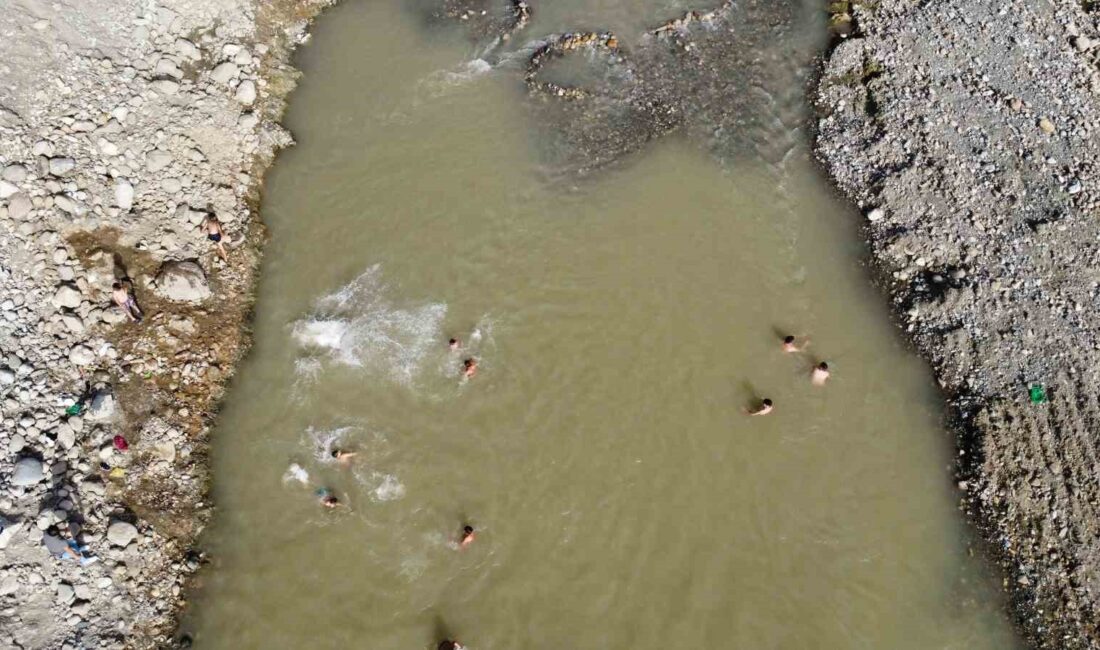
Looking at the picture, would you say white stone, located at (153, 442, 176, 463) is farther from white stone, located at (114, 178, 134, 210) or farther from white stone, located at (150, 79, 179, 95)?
white stone, located at (150, 79, 179, 95)

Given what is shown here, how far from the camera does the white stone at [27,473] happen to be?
41.8ft

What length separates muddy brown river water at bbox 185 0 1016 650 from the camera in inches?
533

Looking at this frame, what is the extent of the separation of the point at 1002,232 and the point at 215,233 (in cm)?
1813

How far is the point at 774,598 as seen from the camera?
13.6 m

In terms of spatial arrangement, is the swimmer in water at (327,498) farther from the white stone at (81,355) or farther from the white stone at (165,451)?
the white stone at (81,355)

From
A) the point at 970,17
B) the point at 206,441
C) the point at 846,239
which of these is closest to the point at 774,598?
the point at 846,239

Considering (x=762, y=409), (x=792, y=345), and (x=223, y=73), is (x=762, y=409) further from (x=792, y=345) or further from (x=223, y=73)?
(x=223, y=73)

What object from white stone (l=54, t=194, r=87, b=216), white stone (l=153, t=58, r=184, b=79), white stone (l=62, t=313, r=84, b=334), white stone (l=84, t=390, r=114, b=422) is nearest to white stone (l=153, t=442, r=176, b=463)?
white stone (l=84, t=390, r=114, b=422)

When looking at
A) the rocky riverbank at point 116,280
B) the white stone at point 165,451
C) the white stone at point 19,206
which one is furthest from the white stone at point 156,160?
the white stone at point 165,451

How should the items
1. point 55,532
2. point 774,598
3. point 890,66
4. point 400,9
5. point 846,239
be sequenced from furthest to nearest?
point 400,9 → point 890,66 → point 846,239 → point 774,598 → point 55,532

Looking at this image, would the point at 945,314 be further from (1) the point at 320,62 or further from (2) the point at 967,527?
(1) the point at 320,62

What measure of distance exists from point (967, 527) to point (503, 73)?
15.5 m

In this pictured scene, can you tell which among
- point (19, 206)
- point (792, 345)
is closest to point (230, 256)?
point (19, 206)

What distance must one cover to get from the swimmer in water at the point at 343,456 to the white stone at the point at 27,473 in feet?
16.7
